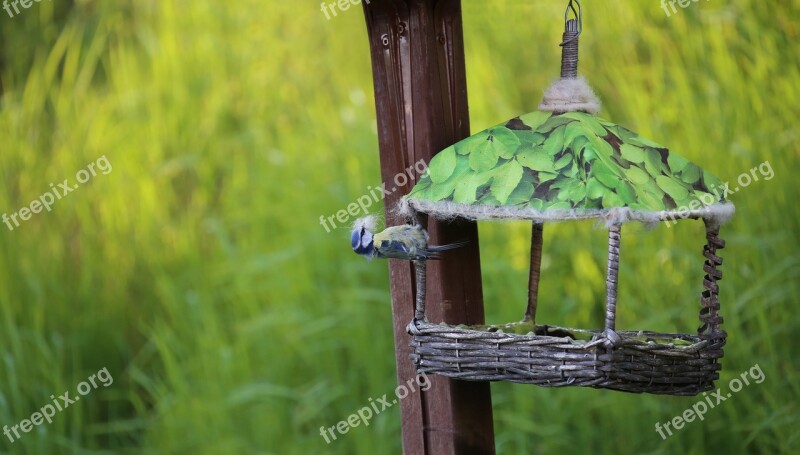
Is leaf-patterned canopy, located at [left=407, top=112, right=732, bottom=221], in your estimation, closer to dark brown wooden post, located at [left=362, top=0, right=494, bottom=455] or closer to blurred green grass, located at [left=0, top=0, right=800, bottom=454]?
dark brown wooden post, located at [left=362, top=0, right=494, bottom=455]

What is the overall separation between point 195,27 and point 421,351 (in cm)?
262

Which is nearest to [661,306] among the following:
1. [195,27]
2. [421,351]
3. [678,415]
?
[678,415]

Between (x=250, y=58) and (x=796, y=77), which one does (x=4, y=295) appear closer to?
(x=250, y=58)

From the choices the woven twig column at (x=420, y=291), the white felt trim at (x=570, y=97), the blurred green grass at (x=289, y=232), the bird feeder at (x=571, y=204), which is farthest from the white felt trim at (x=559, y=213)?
the blurred green grass at (x=289, y=232)

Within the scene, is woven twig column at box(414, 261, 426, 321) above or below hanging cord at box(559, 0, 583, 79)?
below

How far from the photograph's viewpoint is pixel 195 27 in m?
3.92

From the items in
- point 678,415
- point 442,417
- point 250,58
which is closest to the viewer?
point 442,417

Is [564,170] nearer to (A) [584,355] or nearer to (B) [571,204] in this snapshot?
(B) [571,204]

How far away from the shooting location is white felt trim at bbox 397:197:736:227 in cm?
150

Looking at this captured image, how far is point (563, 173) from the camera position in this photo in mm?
1580

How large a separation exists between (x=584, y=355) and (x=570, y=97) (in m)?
0.48

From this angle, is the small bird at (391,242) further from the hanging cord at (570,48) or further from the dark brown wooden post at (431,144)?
the hanging cord at (570,48)

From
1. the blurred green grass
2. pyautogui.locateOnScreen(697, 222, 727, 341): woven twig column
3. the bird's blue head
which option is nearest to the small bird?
the bird's blue head

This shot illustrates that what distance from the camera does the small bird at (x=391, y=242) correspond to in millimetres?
1646
